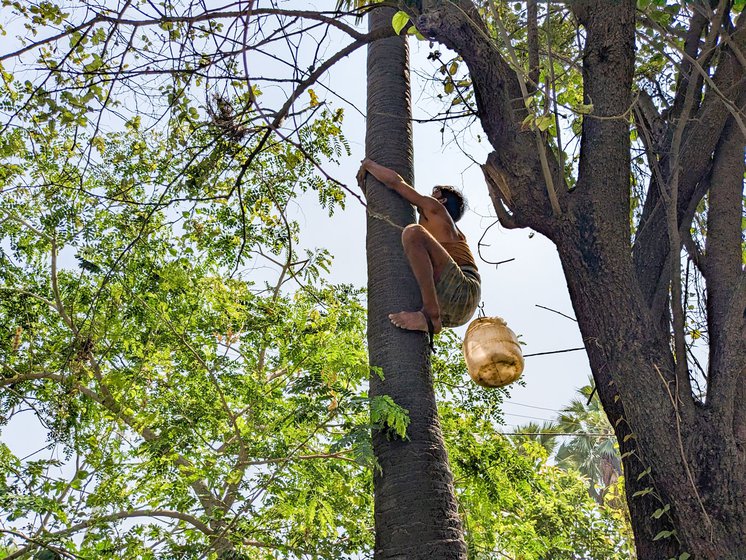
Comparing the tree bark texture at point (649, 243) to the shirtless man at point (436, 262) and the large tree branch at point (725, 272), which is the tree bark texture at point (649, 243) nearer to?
the large tree branch at point (725, 272)

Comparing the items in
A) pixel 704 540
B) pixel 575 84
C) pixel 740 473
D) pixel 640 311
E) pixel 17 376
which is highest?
pixel 575 84

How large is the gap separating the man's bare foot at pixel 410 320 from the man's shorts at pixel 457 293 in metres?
0.52

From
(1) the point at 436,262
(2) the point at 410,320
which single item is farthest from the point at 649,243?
(2) the point at 410,320

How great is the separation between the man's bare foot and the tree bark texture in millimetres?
605

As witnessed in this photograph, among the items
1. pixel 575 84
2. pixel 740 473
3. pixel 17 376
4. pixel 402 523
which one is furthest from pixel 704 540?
pixel 17 376

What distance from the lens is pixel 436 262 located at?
11.3 feet

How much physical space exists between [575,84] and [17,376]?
6061mm

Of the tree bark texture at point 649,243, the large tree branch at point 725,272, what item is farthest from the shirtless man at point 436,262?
the large tree branch at point 725,272

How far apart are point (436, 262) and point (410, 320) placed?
0.52 metres

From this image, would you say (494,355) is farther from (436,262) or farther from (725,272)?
(725,272)

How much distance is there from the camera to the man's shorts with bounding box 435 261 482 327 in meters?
3.58

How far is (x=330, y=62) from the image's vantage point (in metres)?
3.53

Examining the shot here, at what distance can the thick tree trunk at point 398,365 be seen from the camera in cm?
244

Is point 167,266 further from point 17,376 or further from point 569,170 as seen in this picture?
point 569,170
